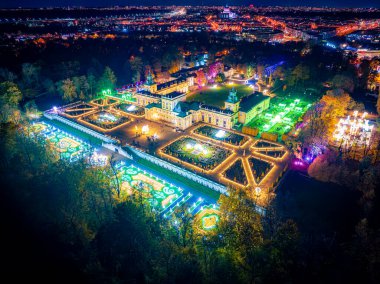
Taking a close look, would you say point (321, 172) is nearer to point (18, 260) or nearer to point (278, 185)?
point (278, 185)

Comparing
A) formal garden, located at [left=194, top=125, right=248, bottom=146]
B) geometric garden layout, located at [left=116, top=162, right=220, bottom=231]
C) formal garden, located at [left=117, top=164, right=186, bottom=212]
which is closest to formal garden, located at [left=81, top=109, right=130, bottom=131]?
geometric garden layout, located at [left=116, top=162, right=220, bottom=231]

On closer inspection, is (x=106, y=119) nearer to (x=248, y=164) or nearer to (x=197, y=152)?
(x=197, y=152)

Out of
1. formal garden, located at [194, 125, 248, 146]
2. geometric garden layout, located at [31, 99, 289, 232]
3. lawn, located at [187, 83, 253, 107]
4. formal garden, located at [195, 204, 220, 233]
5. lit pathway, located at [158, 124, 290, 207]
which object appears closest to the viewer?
formal garden, located at [195, 204, 220, 233]

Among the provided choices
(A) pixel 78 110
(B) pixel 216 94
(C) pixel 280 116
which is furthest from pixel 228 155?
(A) pixel 78 110

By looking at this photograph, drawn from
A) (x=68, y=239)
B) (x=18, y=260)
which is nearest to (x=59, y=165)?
(x=68, y=239)

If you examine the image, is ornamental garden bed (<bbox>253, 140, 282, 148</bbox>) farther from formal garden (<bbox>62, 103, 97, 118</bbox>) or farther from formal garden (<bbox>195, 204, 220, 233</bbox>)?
formal garden (<bbox>62, 103, 97, 118</bbox>)
